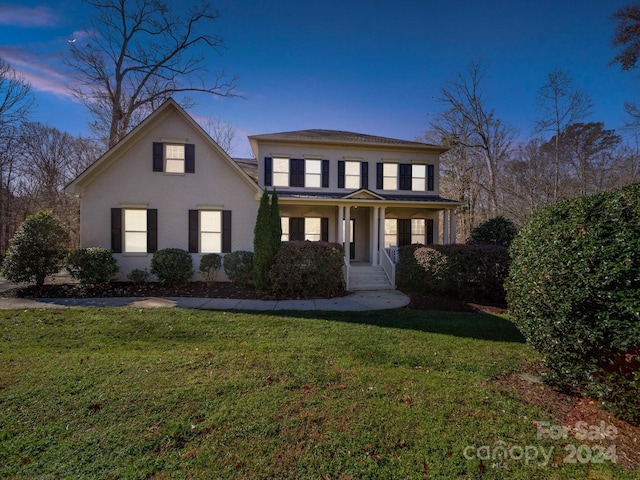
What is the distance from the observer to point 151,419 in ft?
9.18

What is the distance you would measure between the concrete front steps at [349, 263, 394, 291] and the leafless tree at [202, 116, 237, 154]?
2102 cm

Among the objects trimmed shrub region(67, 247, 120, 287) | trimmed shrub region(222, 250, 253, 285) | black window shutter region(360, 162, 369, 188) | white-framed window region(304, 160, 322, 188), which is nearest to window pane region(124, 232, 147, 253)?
trimmed shrub region(67, 247, 120, 287)

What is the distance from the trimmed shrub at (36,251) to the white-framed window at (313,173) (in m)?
9.95

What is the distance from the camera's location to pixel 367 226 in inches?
606

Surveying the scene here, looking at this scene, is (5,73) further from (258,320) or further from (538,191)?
(538,191)

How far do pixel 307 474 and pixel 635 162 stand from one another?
22728mm

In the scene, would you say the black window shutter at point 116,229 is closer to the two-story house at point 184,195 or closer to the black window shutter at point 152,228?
the two-story house at point 184,195

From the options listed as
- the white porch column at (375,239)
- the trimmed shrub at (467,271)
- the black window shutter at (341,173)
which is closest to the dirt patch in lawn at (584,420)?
the trimmed shrub at (467,271)

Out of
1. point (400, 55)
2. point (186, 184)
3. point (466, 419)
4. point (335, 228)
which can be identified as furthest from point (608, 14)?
point (186, 184)

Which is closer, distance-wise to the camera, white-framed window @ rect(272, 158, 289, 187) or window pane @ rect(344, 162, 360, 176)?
white-framed window @ rect(272, 158, 289, 187)

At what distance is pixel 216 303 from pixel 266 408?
5.64 meters

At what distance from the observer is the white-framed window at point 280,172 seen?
46.7ft

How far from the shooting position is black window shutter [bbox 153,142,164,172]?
11.4 m

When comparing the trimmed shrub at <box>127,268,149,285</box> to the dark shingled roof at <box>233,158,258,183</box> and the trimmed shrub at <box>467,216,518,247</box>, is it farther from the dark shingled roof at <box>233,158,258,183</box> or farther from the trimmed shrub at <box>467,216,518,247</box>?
the trimmed shrub at <box>467,216,518,247</box>
